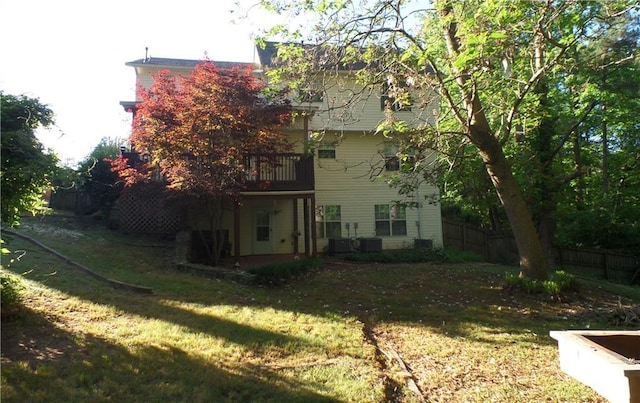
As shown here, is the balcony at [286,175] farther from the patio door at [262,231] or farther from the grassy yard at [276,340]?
the grassy yard at [276,340]

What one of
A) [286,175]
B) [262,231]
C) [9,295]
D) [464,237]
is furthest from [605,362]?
[464,237]

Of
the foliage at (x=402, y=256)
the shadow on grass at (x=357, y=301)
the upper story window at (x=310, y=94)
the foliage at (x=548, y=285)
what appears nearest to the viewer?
Result: the shadow on grass at (x=357, y=301)

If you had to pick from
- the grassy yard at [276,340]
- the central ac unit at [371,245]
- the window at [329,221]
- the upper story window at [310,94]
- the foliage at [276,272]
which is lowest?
the grassy yard at [276,340]

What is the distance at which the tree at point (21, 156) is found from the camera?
17.4 ft

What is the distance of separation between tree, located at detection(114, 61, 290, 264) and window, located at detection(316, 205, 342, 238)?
6.43m

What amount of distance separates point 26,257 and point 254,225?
8222 mm

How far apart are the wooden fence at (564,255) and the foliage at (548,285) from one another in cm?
935

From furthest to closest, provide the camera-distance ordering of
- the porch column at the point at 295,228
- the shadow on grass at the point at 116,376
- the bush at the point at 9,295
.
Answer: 1. the porch column at the point at 295,228
2. the bush at the point at 9,295
3. the shadow on grass at the point at 116,376

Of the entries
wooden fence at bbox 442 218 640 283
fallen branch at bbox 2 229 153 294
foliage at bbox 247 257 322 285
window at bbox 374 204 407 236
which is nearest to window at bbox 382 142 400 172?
window at bbox 374 204 407 236

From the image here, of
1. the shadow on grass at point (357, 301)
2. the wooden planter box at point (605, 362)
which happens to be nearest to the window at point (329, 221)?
the shadow on grass at point (357, 301)

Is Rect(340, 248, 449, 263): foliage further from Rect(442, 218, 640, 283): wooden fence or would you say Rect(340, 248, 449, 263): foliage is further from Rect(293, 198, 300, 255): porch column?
Rect(442, 218, 640, 283): wooden fence

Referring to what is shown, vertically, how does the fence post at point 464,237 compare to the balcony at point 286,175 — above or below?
below

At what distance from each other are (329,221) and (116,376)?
13286 mm

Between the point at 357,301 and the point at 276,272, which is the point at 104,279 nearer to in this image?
the point at 276,272
